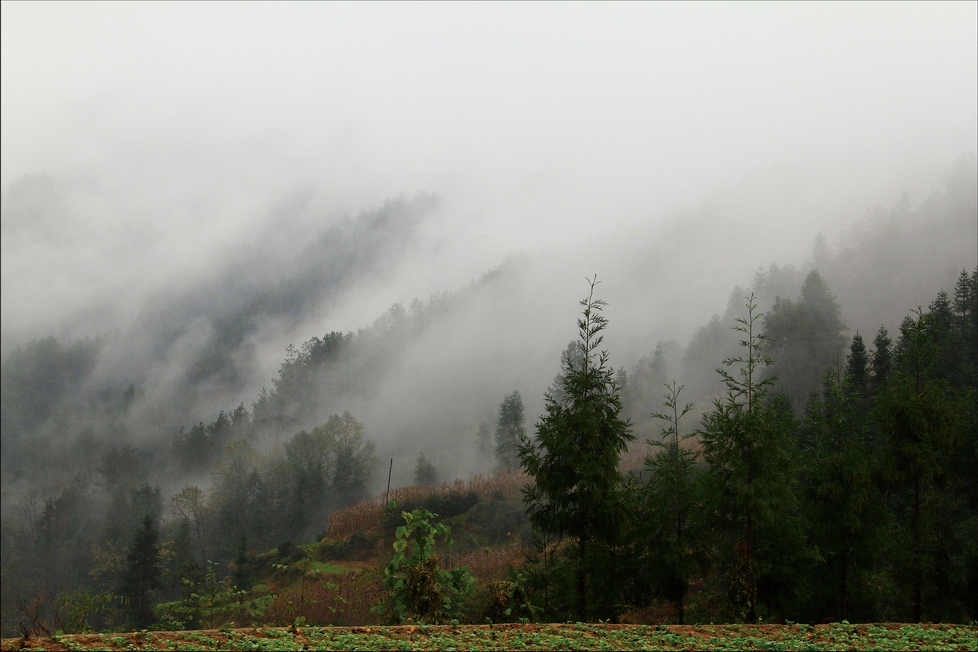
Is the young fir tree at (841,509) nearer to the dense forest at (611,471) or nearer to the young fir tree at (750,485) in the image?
the dense forest at (611,471)

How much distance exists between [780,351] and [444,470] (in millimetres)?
49233

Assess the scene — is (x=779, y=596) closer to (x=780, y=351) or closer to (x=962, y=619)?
(x=962, y=619)

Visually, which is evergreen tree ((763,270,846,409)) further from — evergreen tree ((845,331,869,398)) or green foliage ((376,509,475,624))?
green foliage ((376,509,475,624))

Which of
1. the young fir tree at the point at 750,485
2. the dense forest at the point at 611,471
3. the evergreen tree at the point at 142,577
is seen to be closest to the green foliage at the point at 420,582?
the dense forest at the point at 611,471

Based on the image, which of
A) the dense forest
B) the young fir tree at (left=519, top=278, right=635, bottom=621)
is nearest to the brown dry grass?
the dense forest

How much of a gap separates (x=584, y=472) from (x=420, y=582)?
14.2ft

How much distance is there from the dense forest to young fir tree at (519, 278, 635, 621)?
6cm

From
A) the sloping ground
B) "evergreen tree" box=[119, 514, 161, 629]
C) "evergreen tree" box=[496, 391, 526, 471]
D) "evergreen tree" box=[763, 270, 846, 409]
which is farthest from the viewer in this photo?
"evergreen tree" box=[496, 391, 526, 471]

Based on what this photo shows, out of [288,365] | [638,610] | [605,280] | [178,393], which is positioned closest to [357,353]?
[288,365]

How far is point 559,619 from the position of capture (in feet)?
45.4

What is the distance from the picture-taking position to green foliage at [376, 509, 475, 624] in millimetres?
10227

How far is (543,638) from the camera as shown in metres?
8.41

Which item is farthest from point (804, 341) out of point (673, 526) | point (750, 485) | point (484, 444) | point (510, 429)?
point (484, 444)

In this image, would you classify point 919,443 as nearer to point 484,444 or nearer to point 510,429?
point 510,429
